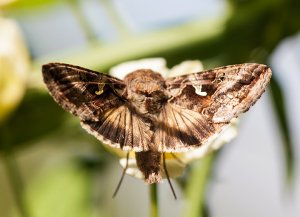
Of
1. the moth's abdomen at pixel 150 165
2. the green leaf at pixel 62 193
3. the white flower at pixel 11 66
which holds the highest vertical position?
the white flower at pixel 11 66

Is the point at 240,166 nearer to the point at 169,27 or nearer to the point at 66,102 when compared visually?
the point at 169,27

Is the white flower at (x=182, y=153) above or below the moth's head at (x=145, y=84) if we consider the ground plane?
below

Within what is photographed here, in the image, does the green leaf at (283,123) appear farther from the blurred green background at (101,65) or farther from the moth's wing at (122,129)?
the moth's wing at (122,129)

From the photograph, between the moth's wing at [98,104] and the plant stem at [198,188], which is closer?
the moth's wing at [98,104]

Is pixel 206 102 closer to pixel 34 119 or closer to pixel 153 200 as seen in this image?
pixel 153 200

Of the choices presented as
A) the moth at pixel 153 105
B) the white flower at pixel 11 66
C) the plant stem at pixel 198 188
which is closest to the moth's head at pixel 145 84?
the moth at pixel 153 105

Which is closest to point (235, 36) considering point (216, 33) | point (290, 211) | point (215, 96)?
point (216, 33)

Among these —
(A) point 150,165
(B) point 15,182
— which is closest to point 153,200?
(A) point 150,165

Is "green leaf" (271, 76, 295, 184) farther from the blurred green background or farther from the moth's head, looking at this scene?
the moth's head
